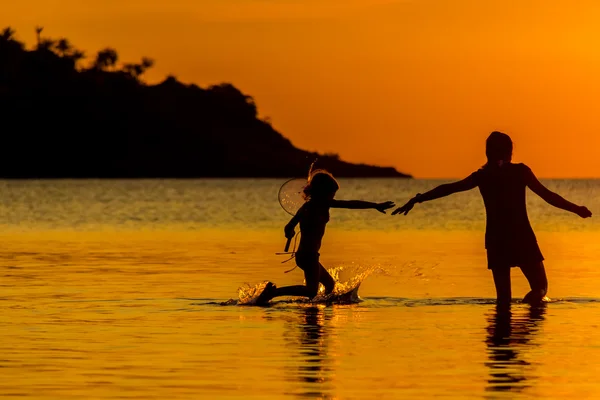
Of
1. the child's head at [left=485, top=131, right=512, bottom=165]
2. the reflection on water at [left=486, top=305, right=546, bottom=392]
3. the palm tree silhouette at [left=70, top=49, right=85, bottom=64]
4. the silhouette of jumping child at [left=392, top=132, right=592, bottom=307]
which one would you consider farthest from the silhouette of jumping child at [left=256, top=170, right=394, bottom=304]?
the palm tree silhouette at [left=70, top=49, right=85, bottom=64]

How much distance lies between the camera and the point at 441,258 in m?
31.2

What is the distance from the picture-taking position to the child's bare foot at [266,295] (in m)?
18.8

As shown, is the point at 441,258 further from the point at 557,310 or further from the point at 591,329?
the point at 591,329

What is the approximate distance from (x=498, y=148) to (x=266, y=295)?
3.29 meters

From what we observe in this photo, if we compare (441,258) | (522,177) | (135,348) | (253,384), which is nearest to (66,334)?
(135,348)

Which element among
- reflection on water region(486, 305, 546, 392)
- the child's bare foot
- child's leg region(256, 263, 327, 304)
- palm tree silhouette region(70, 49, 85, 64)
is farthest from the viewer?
palm tree silhouette region(70, 49, 85, 64)

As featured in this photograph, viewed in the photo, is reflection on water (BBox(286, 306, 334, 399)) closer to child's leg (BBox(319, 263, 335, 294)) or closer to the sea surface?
the sea surface

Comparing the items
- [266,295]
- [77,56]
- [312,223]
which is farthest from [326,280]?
[77,56]

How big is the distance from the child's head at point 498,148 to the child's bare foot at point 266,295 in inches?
119

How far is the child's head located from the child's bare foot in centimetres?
301

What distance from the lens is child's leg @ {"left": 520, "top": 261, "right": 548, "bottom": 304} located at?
59.0ft

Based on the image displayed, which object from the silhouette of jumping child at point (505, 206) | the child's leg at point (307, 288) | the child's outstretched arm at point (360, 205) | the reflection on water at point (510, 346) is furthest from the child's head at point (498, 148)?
the child's leg at point (307, 288)

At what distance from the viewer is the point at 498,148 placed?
17.1 metres

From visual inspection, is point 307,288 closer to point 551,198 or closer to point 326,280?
point 326,280
